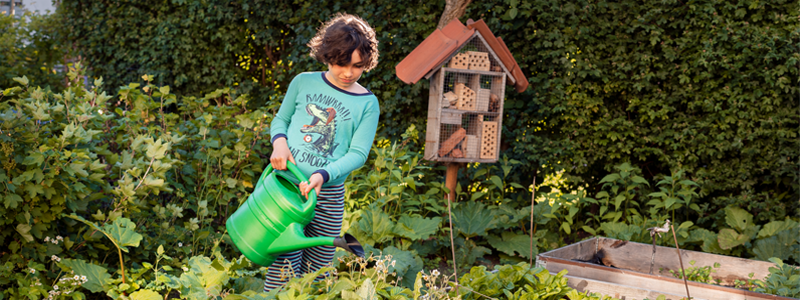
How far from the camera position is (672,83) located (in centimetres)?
404

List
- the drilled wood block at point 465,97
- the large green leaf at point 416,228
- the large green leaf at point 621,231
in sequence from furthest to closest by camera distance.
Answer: the drilled wood block at point 465,97, the large green leaf at point 621,231, the large green leaf at point 416,228

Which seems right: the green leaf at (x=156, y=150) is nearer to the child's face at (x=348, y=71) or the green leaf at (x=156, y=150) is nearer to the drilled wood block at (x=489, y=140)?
the child's face at (x=348, y=71)

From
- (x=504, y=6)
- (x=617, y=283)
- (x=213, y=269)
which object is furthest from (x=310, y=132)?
(x=504, y=6)

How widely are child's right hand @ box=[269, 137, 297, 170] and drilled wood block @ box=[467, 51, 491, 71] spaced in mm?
2093

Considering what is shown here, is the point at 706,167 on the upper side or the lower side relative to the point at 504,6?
lower

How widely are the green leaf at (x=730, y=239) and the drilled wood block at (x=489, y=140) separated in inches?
57.2

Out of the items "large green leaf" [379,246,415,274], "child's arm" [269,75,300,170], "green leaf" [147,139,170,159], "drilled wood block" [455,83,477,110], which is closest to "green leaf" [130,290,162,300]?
"child's arm" [269,75,300,170]

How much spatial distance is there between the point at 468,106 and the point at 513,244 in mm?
959

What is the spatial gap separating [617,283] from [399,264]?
39.5 inches

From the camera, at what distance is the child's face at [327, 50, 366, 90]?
6.15ft

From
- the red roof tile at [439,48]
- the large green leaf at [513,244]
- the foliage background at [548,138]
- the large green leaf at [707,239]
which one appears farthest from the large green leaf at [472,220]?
the large green leaf at [707,239]

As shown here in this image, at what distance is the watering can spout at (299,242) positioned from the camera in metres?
1.55

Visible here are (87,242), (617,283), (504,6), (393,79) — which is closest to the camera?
(87,242)

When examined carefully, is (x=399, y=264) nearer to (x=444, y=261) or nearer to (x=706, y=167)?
(x=444, y=261)
